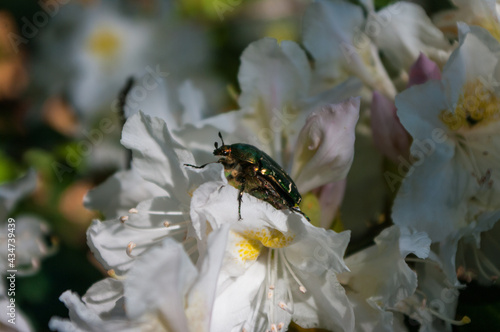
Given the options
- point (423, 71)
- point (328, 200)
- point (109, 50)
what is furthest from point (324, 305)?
point (109, 50)

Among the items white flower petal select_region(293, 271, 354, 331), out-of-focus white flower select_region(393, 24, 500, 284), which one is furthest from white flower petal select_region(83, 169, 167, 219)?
out-of-focus white flower select_region(393, 24, 500, 284)

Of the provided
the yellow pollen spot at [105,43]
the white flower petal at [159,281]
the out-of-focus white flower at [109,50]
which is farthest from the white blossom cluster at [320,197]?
the yellow pollen spot at [105,43]

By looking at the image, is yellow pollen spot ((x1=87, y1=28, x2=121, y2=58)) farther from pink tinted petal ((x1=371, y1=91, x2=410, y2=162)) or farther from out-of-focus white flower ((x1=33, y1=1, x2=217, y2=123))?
pink tinted petal ((x1=371, y1=91, x2=410, y2=162))

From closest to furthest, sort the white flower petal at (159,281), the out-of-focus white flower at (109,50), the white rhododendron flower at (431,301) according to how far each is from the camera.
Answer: the white flower petal at (159,281), the white rhododendron flower at (431,301), the out-of-focus white flower at (109,50)

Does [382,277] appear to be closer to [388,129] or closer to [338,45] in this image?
[388,129]

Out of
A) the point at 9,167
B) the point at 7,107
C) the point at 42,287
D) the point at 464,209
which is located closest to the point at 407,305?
the point at 464,209

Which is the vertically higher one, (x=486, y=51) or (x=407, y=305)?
(x=486, y=51)

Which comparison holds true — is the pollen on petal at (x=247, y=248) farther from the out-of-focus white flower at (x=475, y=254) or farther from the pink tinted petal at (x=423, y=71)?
the pink tinted petal at (x=423, y=71)

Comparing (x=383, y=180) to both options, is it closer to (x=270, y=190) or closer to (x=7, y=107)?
(x=270, y=190)
